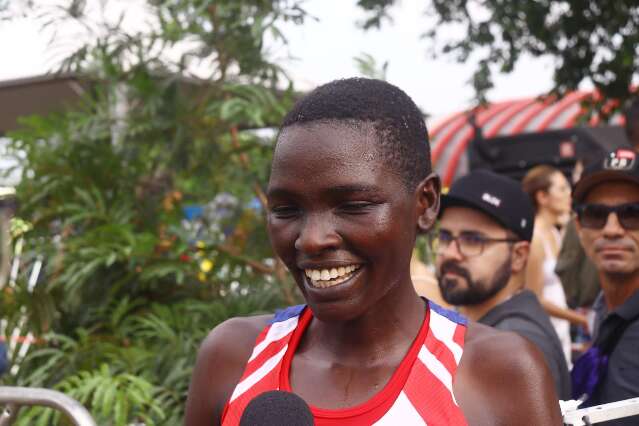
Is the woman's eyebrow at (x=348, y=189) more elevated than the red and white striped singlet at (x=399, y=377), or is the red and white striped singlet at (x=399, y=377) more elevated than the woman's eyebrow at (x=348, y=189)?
the woman's eyebrow at (x=348, y=189)

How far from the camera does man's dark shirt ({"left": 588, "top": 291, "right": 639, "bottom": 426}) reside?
7.19 ft

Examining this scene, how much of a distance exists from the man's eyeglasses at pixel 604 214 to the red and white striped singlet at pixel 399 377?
124 centimetres

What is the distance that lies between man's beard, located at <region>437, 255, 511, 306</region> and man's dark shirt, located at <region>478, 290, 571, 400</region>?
0.07m

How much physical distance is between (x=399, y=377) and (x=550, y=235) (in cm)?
454

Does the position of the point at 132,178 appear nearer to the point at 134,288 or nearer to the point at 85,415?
the point at 134,288

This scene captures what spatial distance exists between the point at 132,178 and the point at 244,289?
0.82 m

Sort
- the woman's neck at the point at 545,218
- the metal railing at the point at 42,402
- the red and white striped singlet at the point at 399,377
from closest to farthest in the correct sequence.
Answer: the red and white striped singlet at the point at 399,377
the metal railing at the point at 42,402
the woman's neck at the point at 545,218

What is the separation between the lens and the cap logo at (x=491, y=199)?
→ 292cm

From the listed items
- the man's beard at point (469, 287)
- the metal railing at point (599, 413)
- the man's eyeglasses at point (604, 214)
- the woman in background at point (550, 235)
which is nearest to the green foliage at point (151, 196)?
the man's beard at point (469, 287)

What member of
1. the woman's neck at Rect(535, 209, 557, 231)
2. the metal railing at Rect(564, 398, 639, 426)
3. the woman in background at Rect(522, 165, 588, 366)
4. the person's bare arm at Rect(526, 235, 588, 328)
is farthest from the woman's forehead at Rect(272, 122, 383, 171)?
the woman's neck at Rect(535, 209, 557, 231)

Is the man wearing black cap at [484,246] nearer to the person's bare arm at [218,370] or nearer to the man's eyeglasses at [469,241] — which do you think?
the man's eyeglasses at [469,241]

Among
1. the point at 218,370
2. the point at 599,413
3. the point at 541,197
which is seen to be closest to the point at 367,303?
the point at 218,370

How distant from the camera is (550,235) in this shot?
581 cm

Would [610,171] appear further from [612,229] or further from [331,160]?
[331,160]
